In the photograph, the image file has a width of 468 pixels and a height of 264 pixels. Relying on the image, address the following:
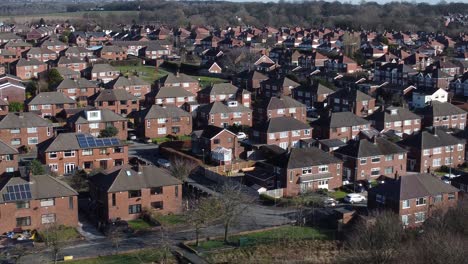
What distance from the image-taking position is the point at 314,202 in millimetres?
25281

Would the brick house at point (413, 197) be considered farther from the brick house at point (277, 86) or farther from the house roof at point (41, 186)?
the brick house at point (277, 86)

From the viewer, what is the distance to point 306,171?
90.3ft

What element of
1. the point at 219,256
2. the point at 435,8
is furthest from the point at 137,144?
the point at 435,8

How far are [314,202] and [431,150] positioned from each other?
8772 millimetres

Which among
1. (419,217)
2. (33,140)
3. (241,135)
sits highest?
(33,140)

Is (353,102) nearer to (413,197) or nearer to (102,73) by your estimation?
(413,197)

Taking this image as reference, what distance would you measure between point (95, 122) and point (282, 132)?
10.1m

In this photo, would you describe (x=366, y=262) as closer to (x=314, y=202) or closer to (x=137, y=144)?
(x=314, y=202)

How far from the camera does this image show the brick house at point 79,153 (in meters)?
29.7

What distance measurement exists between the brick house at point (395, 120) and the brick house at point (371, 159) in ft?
21.6

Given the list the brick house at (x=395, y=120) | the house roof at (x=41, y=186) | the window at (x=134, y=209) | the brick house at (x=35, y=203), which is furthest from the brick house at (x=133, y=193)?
the brick house at (x=395, y=120)

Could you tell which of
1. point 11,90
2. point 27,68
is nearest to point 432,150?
point 11,90

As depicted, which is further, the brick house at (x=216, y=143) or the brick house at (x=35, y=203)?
the brick house at (x=216, y=143)

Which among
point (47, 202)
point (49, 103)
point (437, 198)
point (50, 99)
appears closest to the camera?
point (47, 202)
